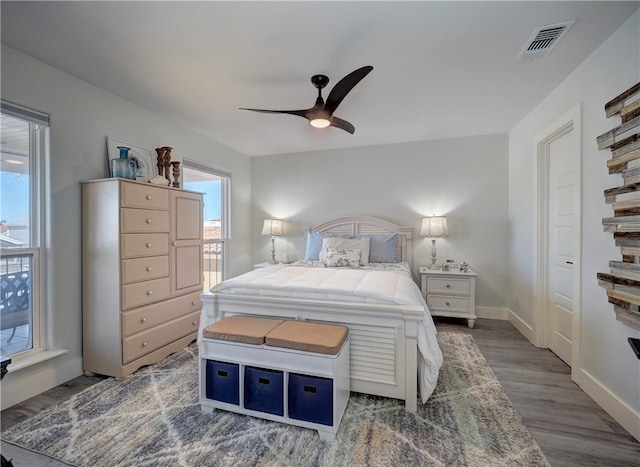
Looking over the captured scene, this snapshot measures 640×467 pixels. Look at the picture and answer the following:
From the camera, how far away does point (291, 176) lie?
15.1 ft

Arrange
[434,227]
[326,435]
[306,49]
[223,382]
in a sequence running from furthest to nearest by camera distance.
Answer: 1. [434,227]
2. [306,49]
3. [223,382]
4. [326,435]

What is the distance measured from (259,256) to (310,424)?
3439 mm

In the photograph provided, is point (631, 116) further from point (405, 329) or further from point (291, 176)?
point (291, 176)

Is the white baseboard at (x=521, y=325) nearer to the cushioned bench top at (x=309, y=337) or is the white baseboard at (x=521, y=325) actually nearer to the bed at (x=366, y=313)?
the bed at (x=366, y=313)

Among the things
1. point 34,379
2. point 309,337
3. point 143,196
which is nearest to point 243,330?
point 309,337

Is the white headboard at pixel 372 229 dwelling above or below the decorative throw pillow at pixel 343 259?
above

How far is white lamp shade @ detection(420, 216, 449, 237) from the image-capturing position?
3627mm

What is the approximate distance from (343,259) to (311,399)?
1.93m

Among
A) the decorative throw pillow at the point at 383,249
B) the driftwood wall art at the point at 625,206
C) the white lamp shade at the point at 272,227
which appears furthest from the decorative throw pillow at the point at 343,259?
the driftwood wall art at the point at 625,206

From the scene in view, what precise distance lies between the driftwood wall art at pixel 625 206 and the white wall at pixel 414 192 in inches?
77.5

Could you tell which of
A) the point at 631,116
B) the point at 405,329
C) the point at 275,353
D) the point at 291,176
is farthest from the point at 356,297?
the point at 291,176

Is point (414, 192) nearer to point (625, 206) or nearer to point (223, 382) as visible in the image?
point (625, 206)

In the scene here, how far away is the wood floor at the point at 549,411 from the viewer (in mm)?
1479

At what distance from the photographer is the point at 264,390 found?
68.0 inches
